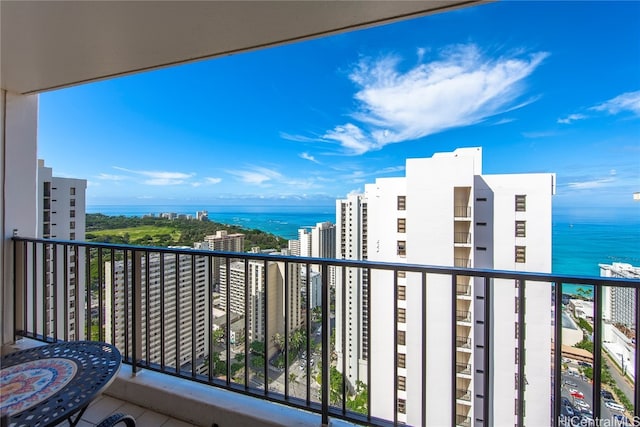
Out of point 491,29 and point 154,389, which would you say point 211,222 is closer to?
point 154,389

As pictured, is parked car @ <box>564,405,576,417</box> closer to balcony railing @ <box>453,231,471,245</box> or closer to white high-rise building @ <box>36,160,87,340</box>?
white high-rise building @ <box>36,160,87,340</box>

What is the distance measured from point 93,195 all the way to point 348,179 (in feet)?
23.6

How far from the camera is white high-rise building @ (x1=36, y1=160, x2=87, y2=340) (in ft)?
7.46

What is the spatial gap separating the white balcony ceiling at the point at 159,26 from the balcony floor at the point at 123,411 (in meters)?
2.28

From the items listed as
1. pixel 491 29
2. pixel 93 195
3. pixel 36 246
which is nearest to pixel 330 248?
pixel 36 246

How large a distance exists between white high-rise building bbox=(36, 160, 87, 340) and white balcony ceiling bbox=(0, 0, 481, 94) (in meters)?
1.28

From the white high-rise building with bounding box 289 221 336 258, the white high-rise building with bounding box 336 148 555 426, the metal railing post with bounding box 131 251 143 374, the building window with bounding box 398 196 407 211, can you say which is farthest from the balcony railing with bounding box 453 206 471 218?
the metal railing post with bounding box 131 251 143 374

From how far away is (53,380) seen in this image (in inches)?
42.1

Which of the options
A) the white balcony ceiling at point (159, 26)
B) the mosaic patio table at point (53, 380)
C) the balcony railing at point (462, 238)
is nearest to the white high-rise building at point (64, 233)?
the mosaic patio table at point (53, 380)

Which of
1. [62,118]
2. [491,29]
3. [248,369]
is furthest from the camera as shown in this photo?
[491,29]

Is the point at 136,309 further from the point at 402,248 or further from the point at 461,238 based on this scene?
the point at 461,238

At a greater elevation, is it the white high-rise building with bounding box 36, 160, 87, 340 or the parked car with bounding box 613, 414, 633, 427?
the white high-rise building with bounding box 36, 160, 87, 340

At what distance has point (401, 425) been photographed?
135 cm

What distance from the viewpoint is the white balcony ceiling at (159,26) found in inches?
53.6
